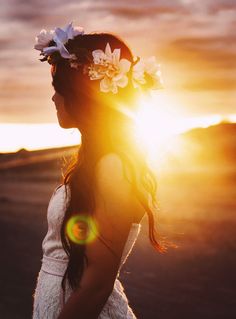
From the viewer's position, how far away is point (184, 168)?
20812mm

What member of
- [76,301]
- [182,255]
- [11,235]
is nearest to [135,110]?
[76,301]

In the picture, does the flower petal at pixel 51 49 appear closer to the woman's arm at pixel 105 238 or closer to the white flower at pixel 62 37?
the white flower at pixel 62 37

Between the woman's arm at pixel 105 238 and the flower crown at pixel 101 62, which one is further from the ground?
the flower crown at pixel 101 62

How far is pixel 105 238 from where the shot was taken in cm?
211

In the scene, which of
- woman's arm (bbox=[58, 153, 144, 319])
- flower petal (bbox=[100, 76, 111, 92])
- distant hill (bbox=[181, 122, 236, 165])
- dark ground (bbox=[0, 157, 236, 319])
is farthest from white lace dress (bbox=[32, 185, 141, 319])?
distant hill (bbox=[181, 122, 236, 165])

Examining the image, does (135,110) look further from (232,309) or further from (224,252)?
(224,252)

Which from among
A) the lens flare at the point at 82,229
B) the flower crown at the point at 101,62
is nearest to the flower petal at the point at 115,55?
the flower crown at the point at 101,62

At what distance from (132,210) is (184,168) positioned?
1875cm

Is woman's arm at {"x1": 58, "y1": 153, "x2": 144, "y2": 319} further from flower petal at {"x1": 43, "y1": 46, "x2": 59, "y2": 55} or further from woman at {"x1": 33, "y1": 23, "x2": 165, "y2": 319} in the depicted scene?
flower petal at {"x1": 43, "y1": 46, "x2": 59, "y2": 55}

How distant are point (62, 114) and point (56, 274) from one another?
23.5 inches

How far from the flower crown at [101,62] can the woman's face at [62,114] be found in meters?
0.15

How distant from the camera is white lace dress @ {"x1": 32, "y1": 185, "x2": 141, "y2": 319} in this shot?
2.34 meters

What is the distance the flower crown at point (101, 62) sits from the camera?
7.91ft

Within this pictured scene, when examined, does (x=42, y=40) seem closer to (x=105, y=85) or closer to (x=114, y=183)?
(x=105, y=85)
